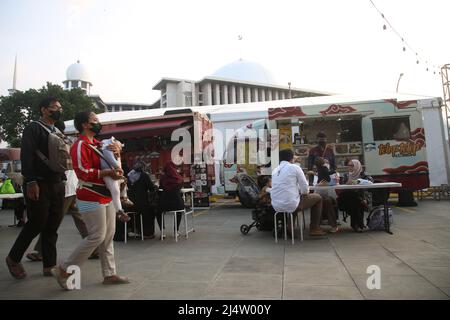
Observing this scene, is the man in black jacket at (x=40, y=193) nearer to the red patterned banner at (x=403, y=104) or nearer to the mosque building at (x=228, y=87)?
the red patterned banner at (x=403, y=104)

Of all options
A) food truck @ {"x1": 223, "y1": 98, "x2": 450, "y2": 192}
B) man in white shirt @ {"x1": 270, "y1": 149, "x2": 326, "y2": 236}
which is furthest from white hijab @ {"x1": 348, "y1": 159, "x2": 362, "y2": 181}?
food truck @ {"x1": 223, "y1": 98, "x2": 450, "y2": 192}

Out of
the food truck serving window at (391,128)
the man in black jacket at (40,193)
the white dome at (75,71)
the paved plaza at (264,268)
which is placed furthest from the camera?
the white dome at (75,71)

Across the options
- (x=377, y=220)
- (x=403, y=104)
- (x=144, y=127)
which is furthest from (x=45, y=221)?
(x=403, y=104)

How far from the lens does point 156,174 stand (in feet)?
37.9

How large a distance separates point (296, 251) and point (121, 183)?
2.66m

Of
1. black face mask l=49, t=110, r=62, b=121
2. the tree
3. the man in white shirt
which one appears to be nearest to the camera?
black face mask l=49, t=110, r=62, b=121

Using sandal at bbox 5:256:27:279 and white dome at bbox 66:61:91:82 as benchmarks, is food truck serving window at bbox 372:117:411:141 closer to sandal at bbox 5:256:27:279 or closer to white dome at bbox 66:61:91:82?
sandal at bbox 5:256:27:279

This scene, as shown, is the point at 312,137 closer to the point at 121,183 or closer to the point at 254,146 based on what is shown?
the point at 254,146

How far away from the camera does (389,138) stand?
1022cm

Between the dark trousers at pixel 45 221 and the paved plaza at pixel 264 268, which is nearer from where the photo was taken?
the paved plaza at pixel 264 268

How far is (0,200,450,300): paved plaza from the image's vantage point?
3340 millimetres

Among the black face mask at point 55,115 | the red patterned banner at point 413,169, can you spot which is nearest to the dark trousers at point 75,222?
the black face mask at point 55,115

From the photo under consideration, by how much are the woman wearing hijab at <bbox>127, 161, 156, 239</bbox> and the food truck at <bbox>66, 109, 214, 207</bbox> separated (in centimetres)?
409

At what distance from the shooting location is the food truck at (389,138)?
10.0 metres
